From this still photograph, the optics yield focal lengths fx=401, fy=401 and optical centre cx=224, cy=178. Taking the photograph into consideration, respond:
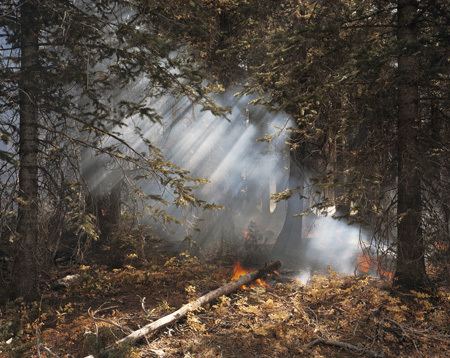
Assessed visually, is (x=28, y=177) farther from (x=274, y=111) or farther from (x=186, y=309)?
(x=274, y=111)

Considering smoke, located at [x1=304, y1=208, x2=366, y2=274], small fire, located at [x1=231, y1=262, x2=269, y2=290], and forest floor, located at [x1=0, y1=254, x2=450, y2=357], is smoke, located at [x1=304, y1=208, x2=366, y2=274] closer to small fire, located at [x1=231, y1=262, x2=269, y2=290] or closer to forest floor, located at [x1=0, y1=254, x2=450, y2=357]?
small fire, located at [x1=231, y1=262, x2=269, y2=290]

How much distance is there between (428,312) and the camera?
770cm

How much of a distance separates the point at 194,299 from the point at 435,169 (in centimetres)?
569

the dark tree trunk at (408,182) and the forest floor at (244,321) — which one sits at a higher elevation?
the dark tree trunk at (408,182)

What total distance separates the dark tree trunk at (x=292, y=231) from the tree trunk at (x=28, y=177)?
1008cm

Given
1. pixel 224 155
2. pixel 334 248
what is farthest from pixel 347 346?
pixel 224 155

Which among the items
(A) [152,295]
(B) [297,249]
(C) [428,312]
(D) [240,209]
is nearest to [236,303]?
(A) [152,295]

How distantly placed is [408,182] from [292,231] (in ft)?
33.2

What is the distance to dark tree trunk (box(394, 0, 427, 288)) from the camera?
8148mm

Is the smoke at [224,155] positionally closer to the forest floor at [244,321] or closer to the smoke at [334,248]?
the smoke at [334,248]

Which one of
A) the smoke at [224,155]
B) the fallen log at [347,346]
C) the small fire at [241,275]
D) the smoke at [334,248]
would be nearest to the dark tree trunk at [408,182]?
the fallen log at [347,346]

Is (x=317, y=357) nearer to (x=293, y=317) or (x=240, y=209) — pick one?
(x=293, y=317)

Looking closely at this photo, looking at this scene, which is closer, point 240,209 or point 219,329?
point 219,329

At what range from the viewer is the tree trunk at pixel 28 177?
8.66 m
